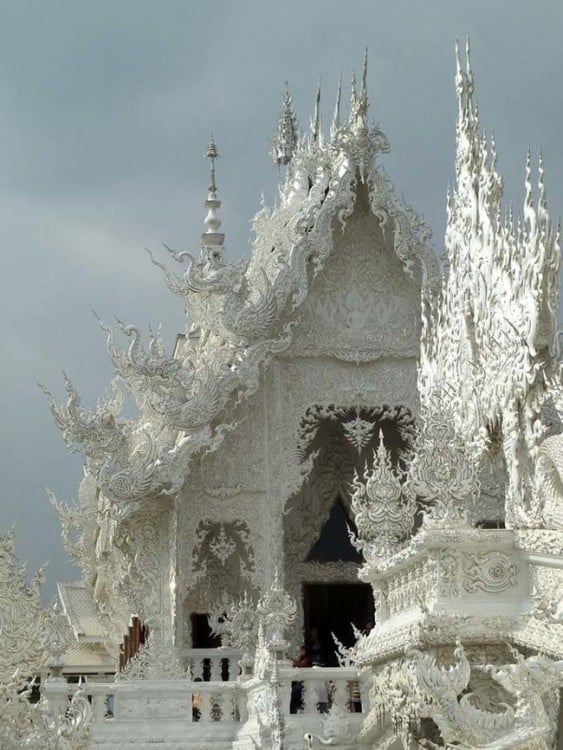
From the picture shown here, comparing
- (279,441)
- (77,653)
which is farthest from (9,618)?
(77,653)

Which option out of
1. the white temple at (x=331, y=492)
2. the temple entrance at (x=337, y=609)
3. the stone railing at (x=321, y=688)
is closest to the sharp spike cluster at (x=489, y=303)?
A: the white temple at (x=331, y=492)

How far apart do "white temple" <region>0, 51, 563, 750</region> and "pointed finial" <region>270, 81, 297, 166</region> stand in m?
0.03

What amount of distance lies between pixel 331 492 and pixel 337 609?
1.15 m

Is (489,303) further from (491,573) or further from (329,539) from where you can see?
(329,539)

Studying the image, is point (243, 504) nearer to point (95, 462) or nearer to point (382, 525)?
point (95, 462)

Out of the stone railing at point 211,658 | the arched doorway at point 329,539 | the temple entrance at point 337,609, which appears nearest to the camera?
the stone railing at point 211,658

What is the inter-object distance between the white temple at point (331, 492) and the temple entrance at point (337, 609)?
0.09 feet

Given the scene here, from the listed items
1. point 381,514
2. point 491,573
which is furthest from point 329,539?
point 491,573

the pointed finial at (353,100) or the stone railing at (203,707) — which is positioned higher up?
the pointed finial at (353,100)

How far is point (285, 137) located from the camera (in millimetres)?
18547

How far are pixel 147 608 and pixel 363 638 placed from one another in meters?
2.75

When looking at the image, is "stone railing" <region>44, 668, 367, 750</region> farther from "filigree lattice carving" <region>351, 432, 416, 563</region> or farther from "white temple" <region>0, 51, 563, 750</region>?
"filigree lattice carving" <region>351, 432, 416, 563</region>

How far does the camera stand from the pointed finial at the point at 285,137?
1844cm

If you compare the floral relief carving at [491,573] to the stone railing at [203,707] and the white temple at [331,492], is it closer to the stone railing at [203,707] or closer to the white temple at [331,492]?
the white temple at [331,492]
